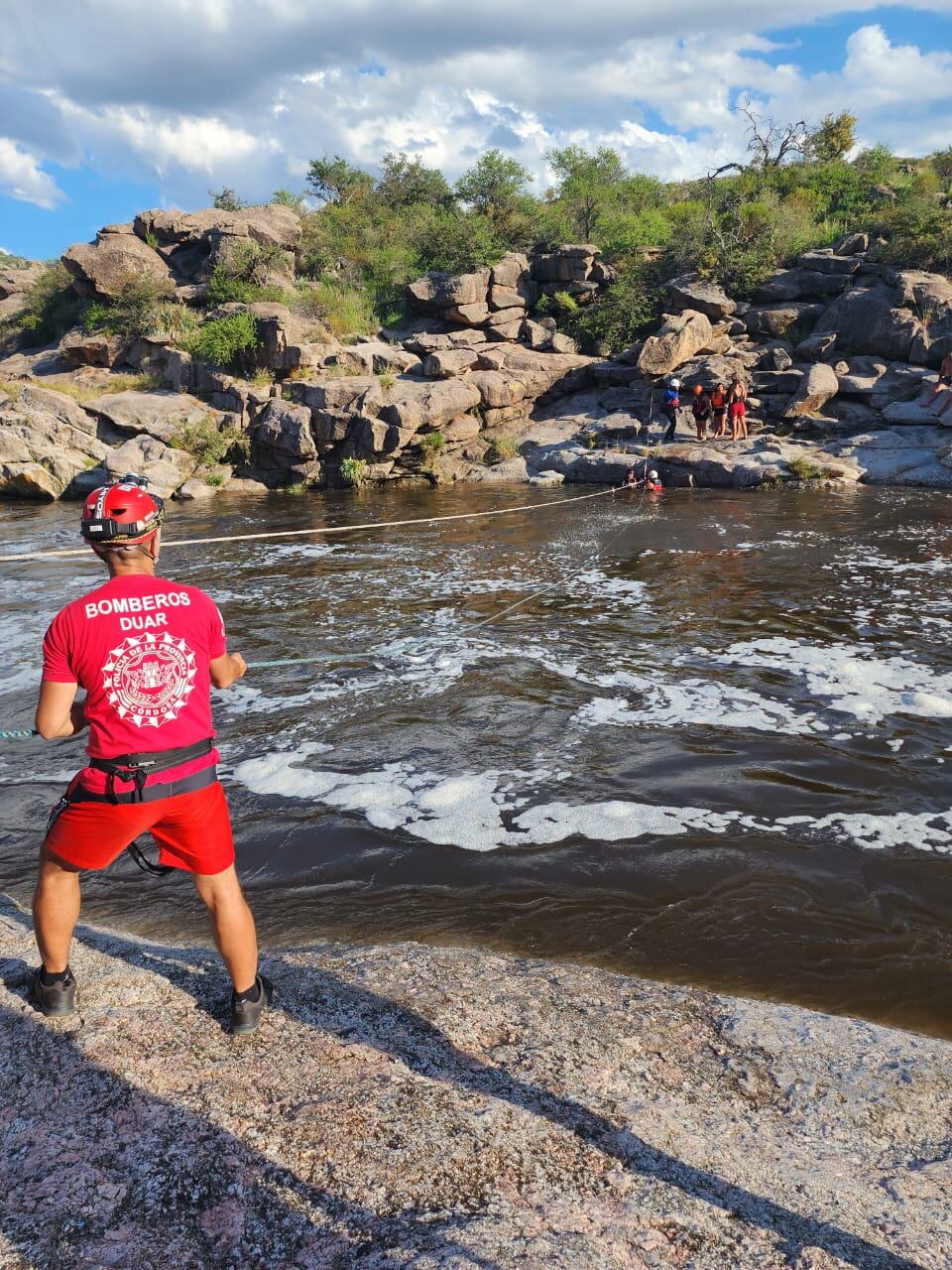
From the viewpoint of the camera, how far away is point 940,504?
1581 cm

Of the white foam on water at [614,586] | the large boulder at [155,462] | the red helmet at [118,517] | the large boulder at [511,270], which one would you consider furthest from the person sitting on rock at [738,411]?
the red helmet at [118,517]

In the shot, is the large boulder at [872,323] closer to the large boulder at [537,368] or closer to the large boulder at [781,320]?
A: the large boulder at [781,320]

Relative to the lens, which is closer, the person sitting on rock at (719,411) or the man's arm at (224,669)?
the man's arm at (224,669)

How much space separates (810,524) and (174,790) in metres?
14.1

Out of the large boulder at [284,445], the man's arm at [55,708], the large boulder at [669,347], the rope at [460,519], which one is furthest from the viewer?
the large boulder at [669,347]

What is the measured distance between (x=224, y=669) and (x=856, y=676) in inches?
225

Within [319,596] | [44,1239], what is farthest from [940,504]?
[44,1239]

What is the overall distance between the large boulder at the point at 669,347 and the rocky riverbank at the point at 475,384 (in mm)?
89

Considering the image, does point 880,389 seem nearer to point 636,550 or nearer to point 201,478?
point 636,550

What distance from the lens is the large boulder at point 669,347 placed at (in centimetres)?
2416

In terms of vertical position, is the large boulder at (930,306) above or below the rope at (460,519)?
above

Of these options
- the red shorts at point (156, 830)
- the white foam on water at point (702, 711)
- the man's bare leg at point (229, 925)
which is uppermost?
the red shorts at point (156, 830)

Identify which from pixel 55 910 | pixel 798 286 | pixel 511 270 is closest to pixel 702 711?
pixel 55 910

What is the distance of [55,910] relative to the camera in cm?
255
